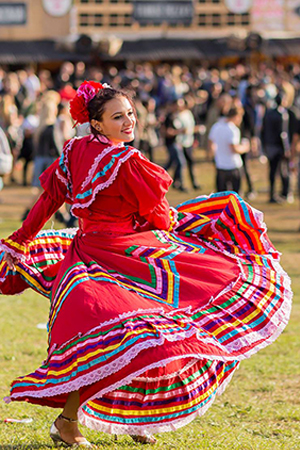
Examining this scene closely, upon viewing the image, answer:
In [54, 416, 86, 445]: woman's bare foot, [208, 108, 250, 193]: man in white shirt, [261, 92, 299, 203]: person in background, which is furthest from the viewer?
[261, 92, 299, 203]: person in background

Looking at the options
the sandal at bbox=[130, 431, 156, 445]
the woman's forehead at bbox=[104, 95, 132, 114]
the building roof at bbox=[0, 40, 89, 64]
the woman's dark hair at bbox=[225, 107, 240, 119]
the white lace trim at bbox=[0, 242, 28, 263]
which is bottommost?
the building roof at bbox=[0, 40, 89, 64]

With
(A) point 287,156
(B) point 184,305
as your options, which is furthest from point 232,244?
(A) point 287,156

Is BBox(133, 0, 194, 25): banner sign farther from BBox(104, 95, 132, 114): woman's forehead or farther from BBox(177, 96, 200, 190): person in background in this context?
BBox(104, 95, 132, 114): woman's forehead

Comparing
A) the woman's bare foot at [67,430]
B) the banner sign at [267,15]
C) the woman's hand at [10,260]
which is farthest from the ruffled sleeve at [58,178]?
the banner sign at [267,15]

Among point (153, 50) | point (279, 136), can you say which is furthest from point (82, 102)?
point (153, 50)

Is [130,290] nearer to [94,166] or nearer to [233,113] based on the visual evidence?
[94,166]

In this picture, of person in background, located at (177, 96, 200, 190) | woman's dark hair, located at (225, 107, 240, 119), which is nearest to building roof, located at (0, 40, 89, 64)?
person in background, located at (177, 96, 200, 190)

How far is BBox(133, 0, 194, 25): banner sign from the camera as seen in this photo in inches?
1458

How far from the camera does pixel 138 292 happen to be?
4.13 m

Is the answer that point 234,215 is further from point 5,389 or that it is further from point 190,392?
point 5,389

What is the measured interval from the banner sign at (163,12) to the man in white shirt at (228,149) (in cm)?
2635

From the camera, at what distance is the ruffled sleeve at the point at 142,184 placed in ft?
13.9

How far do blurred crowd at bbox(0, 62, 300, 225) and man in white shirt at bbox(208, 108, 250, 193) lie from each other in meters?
0.01

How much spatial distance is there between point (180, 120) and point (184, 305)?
1126 centimetres
